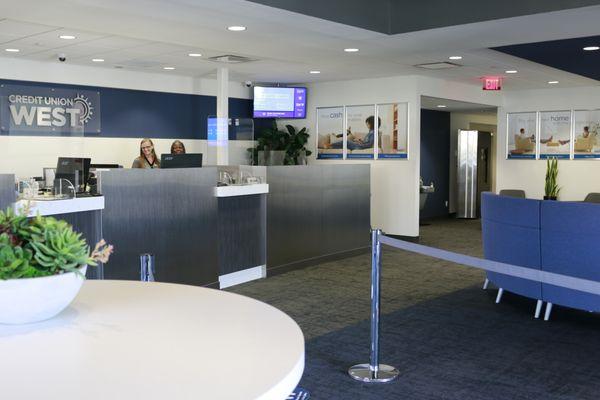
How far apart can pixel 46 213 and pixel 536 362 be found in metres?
3.75

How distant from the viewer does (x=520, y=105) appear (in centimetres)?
1245

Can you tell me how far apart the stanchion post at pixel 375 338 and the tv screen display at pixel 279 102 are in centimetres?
768

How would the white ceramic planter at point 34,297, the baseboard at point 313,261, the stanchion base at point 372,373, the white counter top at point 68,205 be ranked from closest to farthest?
the white ceramic planter at point 34,297, the stanchion base at point 372,373, the white counter top at point 68,205, the baseboard at point 313,261

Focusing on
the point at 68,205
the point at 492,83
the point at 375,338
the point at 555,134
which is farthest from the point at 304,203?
the point at 555,134

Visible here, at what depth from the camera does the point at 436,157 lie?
1419 cm

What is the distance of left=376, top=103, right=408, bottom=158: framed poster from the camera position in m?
10.3

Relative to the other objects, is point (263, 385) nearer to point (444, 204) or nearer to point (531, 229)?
point (531, 229)

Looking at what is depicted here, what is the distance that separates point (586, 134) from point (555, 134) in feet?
1.85

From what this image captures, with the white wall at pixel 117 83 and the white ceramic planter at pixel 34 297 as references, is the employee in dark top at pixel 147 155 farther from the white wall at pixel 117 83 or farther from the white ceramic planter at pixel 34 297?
the white ceramic planter at pixel 34 297

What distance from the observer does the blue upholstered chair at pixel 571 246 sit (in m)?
5.00

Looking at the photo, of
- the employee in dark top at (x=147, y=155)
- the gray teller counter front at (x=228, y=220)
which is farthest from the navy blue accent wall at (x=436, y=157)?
the employee in dark top at (x=147, y=155)

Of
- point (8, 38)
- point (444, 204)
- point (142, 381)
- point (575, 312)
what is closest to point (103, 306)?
point (142, 381)

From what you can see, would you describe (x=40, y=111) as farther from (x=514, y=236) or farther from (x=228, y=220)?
(x=514, y=236)

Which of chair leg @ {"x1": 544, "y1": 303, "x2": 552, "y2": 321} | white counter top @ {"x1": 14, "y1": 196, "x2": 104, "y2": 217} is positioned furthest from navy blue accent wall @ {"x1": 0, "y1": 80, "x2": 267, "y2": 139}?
chair leg @ {"x1": 544, "y1": 303, "x2": 552, "y2": 321}
